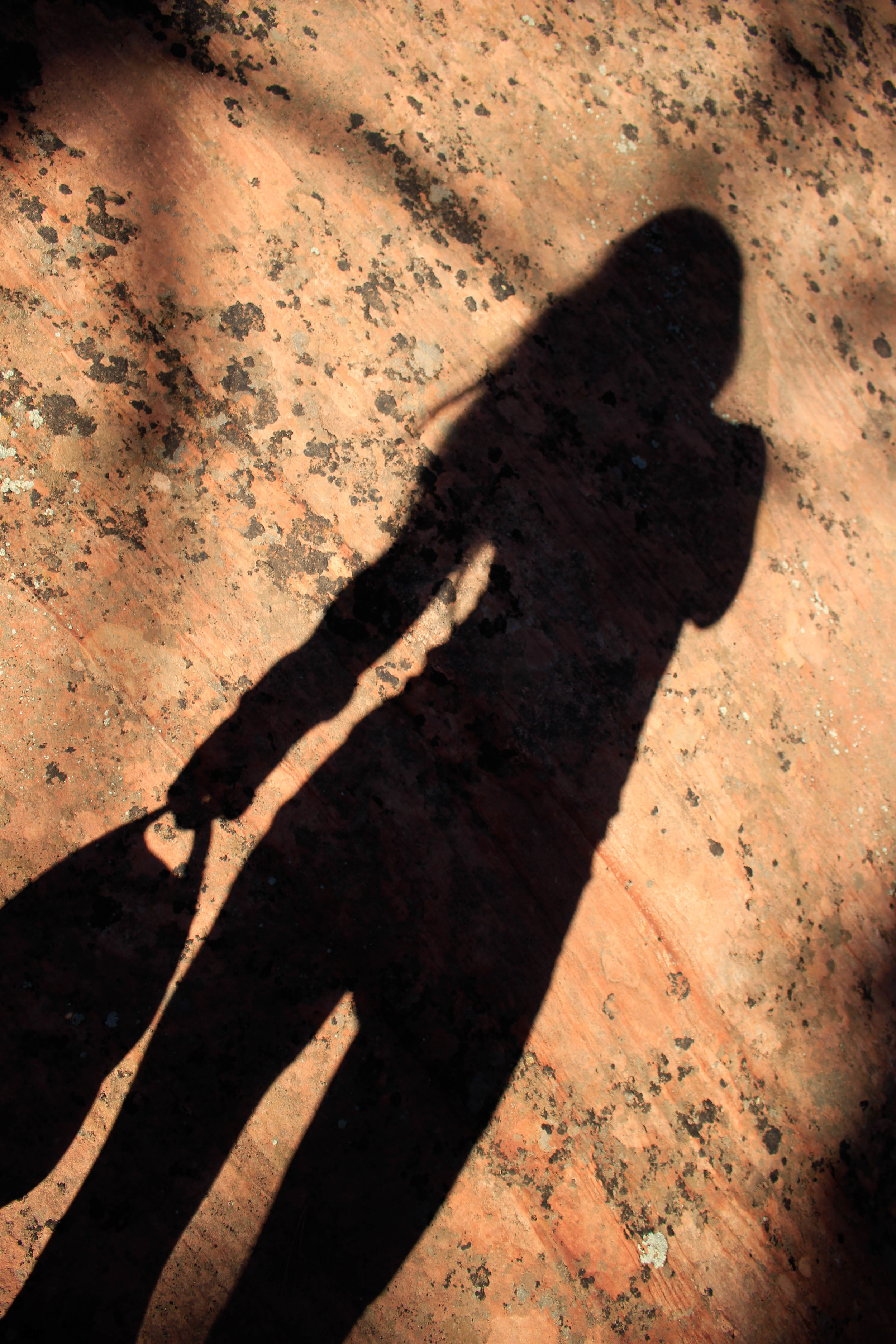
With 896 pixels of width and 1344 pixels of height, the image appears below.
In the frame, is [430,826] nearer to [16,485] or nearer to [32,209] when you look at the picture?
[16,485]

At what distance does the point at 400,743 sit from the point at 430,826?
216mm

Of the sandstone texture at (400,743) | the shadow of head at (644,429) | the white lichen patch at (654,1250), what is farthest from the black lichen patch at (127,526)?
the white lichen patch at (654,1250)

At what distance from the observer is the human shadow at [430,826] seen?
1472mm

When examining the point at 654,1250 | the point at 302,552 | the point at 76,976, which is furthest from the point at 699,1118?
the point at 302,552

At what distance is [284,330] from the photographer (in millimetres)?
1701

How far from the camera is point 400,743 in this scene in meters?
1.66

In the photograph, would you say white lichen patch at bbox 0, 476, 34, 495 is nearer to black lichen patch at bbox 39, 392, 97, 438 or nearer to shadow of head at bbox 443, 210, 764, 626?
black lichen patch at bbox 39, 392, 97, 438

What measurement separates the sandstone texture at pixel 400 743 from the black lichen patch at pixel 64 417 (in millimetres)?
14

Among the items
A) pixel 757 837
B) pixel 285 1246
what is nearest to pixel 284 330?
pixel 757 837

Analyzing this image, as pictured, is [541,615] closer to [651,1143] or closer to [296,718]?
[296,718]

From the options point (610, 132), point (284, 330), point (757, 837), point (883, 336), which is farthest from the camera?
point (883, 336)

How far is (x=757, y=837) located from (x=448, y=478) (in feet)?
4.15

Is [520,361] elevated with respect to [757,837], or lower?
elevated

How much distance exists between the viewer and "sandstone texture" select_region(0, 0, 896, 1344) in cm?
150
